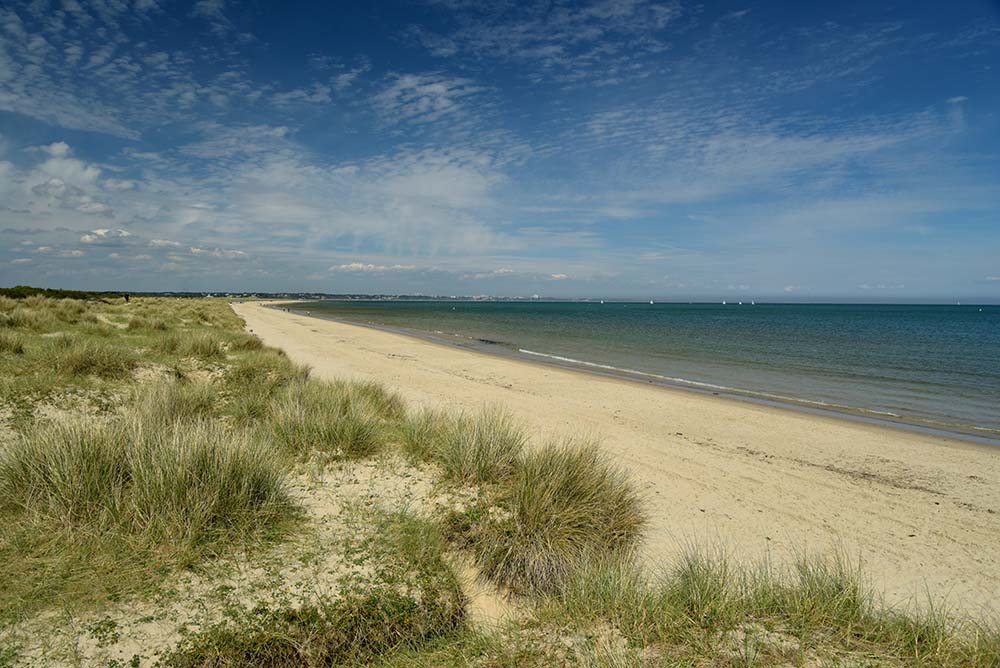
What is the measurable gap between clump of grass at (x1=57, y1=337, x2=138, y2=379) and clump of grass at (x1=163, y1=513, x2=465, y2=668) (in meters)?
8.66

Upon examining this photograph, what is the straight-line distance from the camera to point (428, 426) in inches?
279

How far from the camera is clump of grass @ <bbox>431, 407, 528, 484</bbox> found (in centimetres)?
577

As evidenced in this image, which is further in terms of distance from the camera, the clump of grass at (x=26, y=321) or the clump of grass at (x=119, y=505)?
the clump of grass at (x=26, y=321)

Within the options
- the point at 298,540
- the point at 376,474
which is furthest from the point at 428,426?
the point at 298,540

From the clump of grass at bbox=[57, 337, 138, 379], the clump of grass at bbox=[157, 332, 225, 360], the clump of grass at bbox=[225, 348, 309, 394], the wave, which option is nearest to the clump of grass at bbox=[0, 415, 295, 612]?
the clump of grass at bbox=[225, 348, 309, 394]

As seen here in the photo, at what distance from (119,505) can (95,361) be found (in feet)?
25.0

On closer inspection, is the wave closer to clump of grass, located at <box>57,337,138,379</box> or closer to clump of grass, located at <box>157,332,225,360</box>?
clump of grass, located at <box>157,332,225,360</box>

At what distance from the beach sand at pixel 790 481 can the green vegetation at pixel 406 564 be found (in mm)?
816

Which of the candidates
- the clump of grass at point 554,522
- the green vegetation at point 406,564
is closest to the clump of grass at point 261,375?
the green vegetation at point 406,564

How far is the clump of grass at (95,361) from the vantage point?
941 centimetres

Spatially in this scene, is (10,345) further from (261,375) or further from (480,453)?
(480,453)

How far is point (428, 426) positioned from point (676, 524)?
11.5 ft

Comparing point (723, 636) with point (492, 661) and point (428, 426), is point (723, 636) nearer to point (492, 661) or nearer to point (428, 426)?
point (492, 661)

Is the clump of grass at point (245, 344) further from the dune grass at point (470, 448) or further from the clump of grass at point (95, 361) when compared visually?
the dune grass at point (470, 448)
